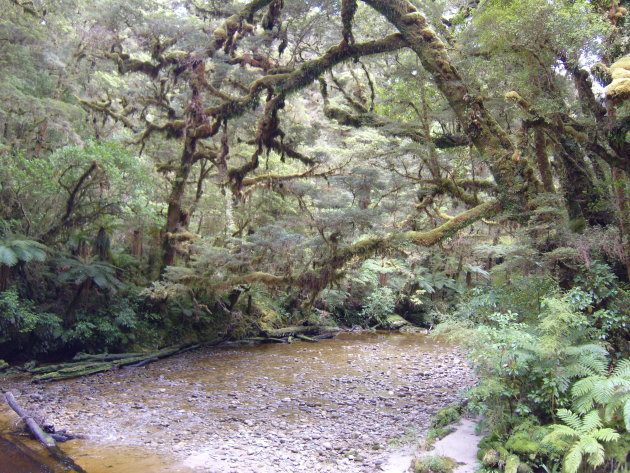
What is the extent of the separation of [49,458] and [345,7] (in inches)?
359

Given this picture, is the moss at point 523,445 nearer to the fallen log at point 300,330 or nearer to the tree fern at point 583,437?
the tree fern at point 583,437

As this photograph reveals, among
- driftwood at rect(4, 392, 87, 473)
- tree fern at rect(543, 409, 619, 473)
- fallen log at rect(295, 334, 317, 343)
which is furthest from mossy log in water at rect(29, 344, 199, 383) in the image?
tree fern at rect(543, 409, 619, 473)

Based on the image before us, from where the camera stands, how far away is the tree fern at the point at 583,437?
4.05m

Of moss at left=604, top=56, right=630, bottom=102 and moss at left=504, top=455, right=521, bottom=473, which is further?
moss at left=604, top=56, right=630, bottom=102

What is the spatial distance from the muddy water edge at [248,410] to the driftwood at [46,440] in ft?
0.39

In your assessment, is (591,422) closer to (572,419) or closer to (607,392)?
(572,419)

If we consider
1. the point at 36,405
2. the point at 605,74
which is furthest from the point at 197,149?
the point at 605,74

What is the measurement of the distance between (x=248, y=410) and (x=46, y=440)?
3.12 metres

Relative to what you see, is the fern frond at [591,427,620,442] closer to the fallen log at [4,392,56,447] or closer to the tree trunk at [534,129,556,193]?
the tree trunk at [534,129,556,193]

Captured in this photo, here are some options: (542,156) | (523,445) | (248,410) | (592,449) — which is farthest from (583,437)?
(542,156)

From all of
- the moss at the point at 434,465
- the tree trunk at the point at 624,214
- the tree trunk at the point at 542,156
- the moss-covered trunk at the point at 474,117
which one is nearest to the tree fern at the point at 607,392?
the moss at the point at 434,465

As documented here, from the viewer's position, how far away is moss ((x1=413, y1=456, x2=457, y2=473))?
508 centimetres

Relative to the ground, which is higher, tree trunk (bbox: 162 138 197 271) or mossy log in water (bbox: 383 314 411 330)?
tree trunk (bbox: 162 138 197 271)

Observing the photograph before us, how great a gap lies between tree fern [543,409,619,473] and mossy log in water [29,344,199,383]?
933 centimetres
